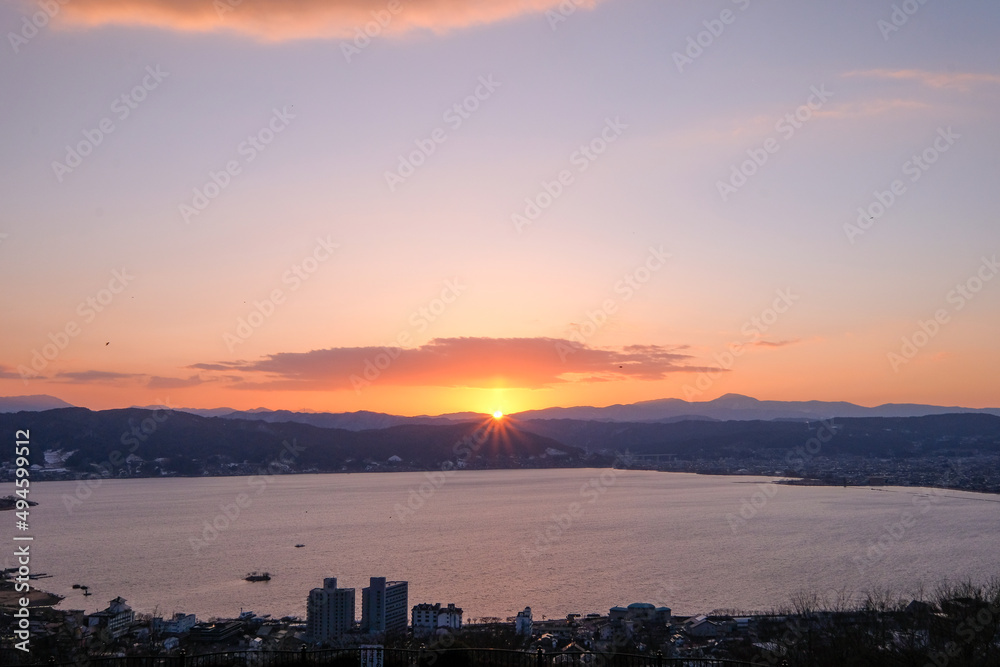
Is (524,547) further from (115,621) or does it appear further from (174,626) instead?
(115,621)

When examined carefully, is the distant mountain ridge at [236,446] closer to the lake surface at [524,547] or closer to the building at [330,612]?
the lake surface at [524,547]

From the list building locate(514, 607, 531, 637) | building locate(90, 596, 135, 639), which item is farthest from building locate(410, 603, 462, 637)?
building locate(90, 596, 135, 639)

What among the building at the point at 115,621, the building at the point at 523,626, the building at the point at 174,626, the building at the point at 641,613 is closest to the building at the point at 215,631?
the building at the point at 174,626

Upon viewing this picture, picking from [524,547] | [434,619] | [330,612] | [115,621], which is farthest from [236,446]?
[434,619]

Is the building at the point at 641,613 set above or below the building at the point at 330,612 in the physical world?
below

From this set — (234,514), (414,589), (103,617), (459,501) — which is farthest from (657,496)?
(103,617)

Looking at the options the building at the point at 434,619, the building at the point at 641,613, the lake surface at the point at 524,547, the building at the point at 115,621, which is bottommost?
the lake surface at the point at 524,547
